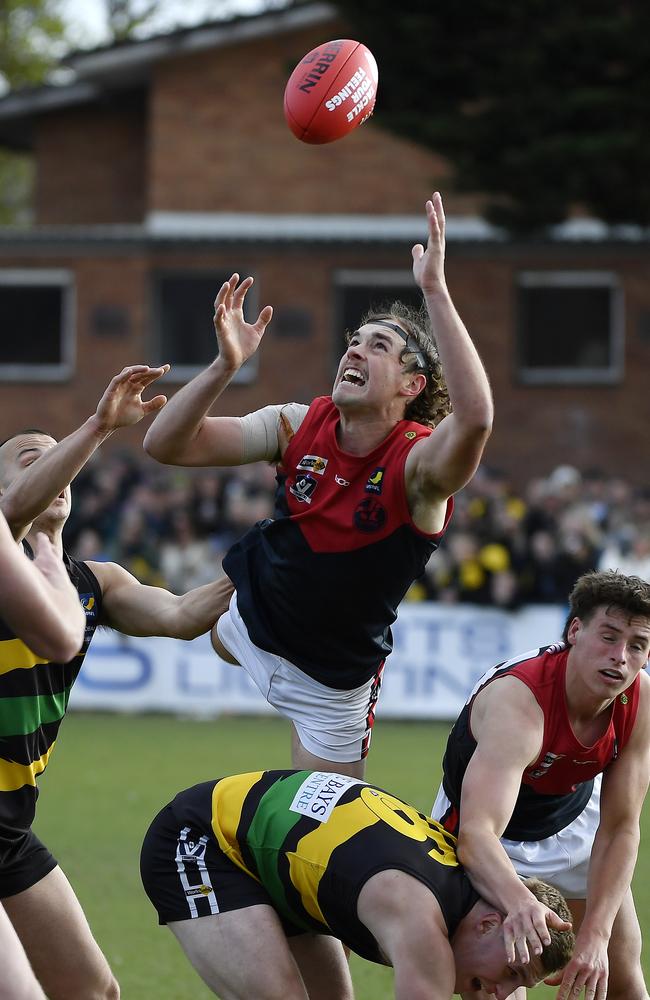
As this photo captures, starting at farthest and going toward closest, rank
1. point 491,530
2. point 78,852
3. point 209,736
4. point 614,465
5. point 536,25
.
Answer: point 614,465 < point 536,25 < point 491,530 < point 209,736 < point 78,852

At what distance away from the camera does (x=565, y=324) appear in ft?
72.7

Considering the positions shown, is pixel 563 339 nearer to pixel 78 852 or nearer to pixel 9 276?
pixel 9 276

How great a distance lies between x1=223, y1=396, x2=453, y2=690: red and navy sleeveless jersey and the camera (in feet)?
17.5

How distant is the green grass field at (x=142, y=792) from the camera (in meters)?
6.80

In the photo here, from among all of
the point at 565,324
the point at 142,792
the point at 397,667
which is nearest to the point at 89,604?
the point at 142,792

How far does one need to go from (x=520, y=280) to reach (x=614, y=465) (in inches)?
119

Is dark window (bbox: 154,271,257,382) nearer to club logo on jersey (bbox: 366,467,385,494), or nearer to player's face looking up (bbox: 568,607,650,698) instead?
club logo on jersey (bbox: 366,467,385,494)

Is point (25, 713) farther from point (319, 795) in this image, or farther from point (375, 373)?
point (375, 373)

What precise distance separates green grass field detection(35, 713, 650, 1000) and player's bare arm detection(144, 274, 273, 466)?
2.31 meters

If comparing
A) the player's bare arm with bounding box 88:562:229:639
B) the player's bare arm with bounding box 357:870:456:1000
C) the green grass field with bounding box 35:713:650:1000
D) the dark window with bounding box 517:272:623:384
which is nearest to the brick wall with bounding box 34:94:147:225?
the dark window with bounding box 517:272:623:384

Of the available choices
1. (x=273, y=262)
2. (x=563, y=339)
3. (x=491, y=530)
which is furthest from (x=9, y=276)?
(x=491, y=530)

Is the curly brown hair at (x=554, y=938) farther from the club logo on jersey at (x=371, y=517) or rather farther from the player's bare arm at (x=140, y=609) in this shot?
the player's bare arm at (x=140, y=609)

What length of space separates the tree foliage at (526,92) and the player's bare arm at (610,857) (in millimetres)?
12793

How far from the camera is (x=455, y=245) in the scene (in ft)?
72.0
